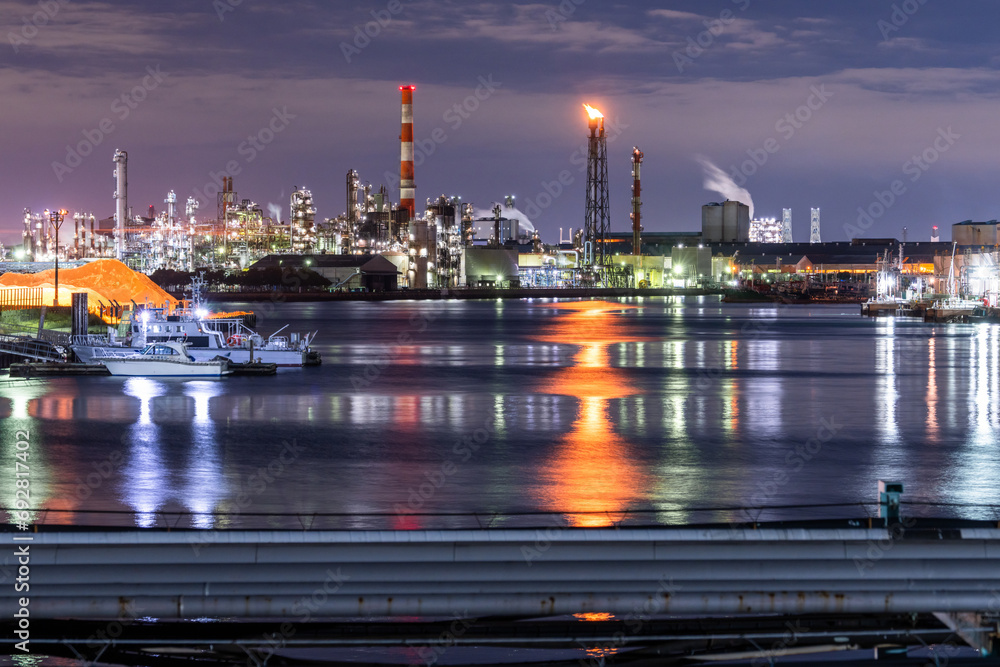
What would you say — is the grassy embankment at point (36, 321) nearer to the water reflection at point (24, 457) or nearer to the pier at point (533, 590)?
the water reflection at point (24, 457)

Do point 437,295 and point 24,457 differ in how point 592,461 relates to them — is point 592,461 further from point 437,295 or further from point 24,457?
point 437,295

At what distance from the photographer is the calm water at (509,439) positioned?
16453mm

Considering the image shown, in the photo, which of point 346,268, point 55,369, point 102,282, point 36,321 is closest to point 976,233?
point 346,268

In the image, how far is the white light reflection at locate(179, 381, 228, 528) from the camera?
15836 millimetres

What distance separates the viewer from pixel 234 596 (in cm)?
848

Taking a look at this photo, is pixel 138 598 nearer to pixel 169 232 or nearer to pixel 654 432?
pixel 654 432

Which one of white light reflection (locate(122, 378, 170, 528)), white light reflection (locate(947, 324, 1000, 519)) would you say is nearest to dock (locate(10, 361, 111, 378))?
white light reflection (locate(122, 378, 170, 528))

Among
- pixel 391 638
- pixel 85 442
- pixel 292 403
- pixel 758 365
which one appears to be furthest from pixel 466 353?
pixel 391 638

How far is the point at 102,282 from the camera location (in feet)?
276

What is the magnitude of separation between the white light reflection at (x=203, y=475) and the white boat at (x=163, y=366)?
11.1 meters

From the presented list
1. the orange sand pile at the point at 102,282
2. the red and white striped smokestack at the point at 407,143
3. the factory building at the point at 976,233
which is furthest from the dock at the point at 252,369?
the factory building at the point at 976,233

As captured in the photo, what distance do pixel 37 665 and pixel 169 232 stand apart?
196 metres

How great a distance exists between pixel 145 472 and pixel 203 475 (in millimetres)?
1191

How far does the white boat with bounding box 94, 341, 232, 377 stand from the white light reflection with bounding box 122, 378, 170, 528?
10.0m
